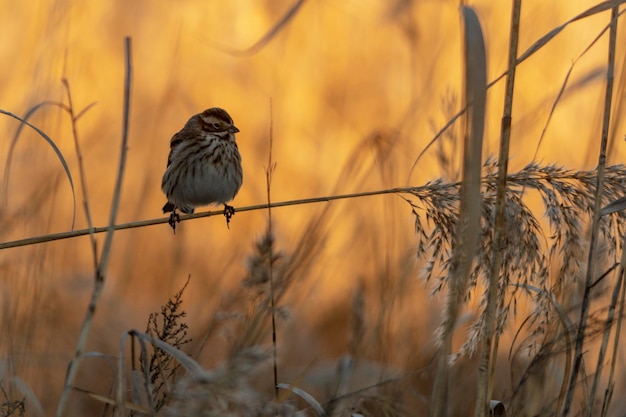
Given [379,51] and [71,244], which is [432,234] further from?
[379,51]

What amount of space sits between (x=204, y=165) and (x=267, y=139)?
0.34 meters

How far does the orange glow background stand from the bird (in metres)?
0.08

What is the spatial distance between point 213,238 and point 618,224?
1779mm

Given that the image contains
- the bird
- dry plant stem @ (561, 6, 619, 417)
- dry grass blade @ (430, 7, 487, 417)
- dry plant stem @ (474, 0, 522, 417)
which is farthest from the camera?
the bird

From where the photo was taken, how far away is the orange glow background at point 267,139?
78.7 inches

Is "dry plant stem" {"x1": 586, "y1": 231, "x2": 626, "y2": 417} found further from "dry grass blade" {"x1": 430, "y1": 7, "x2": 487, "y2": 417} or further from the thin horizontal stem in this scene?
"dry grass blade" {"x1": 430, "y1": 7, "x2": 487, "y2": 417}

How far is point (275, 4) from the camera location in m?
3.04

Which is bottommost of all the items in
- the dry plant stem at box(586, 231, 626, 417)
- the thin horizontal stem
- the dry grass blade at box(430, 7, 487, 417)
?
the dry plant stem at box(586, 231, 626, 417)

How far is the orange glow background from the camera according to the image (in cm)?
200

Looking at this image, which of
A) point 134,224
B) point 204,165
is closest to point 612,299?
point 134,224

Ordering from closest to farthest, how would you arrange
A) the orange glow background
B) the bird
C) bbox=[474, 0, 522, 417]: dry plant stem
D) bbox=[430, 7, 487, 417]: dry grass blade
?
bbox=[430, 7, 487, 417]: dry grass blade < bbox=[474, 0, 522, 417]: dry plant stem < the orange glow background < the bird

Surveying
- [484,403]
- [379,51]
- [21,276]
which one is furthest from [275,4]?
[484,403]

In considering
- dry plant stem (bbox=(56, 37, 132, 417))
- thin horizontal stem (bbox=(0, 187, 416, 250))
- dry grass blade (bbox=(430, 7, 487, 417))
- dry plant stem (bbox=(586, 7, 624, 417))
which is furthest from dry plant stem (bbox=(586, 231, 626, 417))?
dry plant stem (bbox=(56, 37, 132, 417))

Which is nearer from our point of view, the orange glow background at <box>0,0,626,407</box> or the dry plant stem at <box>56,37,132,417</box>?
the dry plant stem at <box>56,37,132,417</box>
